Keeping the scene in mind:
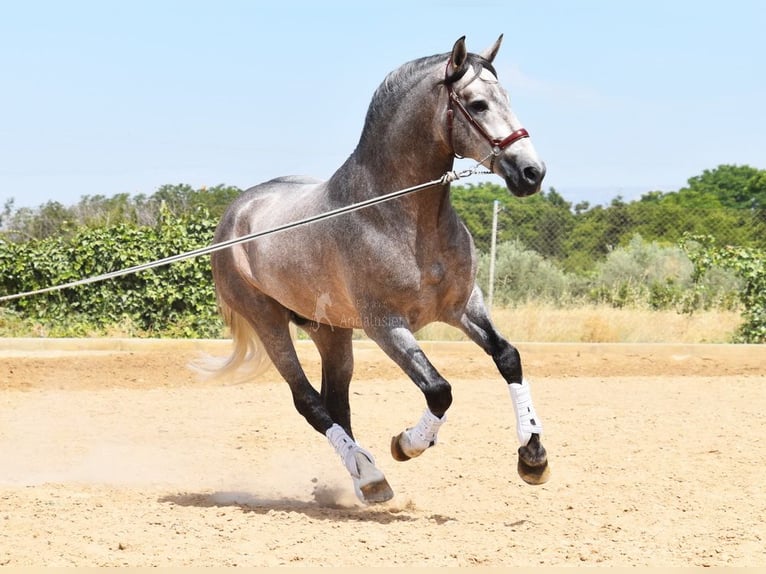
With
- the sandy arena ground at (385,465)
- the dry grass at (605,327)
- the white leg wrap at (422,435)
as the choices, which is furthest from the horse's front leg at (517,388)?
the dry grass at (605,327)

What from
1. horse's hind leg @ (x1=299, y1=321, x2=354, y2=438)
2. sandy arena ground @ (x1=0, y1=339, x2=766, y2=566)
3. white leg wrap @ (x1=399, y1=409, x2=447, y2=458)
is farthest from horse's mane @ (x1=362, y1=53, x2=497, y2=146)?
sandy arena ground @ (x1=0, y1=339, x2=766, y2=566)

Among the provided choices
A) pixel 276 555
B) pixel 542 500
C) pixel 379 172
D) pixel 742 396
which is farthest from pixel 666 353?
pixel 276 555

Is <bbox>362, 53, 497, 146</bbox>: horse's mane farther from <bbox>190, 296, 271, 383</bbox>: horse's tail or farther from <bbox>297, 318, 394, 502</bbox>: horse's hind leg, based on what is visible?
<bbox>190, 296, 271, 383</bbox>: horse's tail

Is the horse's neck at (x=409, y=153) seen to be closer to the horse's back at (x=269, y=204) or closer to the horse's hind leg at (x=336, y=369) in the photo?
the horse's back at (x=269, y=204)

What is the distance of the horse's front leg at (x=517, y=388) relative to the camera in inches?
219

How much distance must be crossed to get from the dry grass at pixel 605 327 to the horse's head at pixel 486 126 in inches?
317

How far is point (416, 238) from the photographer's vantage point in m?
5.52

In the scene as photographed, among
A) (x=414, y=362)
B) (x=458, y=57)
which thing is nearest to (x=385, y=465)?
(x=414, y=362)

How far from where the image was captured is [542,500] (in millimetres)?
6141

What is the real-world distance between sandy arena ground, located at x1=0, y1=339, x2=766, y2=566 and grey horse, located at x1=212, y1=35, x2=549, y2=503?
0.61m

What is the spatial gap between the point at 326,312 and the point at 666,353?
674 centimetres

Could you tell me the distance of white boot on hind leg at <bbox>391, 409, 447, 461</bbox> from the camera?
566 cm

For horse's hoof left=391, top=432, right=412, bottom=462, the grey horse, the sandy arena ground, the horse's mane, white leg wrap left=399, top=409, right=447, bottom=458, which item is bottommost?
the sandy arena ground

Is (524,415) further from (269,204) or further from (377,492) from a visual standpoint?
(269,204)
